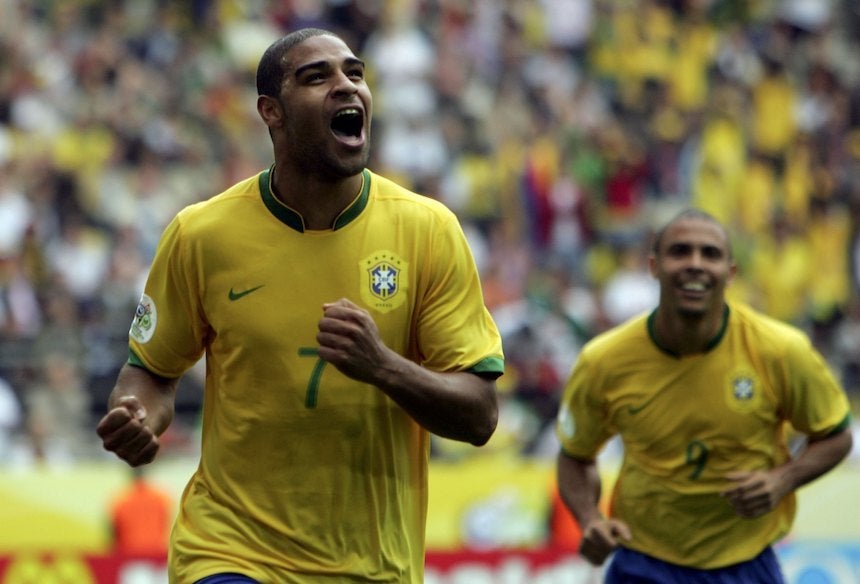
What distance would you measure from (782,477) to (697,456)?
429 mm

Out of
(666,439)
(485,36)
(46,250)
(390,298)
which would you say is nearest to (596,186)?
(485,36)

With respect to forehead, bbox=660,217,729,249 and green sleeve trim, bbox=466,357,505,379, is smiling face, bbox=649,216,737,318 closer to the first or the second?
forehead, bbox=660,217,729,249

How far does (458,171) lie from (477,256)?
4.69ft

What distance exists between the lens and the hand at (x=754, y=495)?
294 inches

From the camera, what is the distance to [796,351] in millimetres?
7820

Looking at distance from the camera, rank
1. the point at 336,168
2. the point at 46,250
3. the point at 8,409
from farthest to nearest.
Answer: the point at 46,250 < the point at 8,409 < the point at 336,168

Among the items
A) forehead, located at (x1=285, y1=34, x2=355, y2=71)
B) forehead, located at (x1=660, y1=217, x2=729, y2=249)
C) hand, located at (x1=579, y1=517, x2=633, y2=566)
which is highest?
forehead, located at (x1=285, y1=34, x2=355, y2=71)

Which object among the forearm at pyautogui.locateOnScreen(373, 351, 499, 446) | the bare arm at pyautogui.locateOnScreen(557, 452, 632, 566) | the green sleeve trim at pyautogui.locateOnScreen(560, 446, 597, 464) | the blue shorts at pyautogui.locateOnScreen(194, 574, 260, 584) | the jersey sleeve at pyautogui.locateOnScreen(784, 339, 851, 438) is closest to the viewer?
the forearm at pyautogui.locateOnScreen(373, 351, 499, 446)

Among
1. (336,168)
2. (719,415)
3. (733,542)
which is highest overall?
(336,168)

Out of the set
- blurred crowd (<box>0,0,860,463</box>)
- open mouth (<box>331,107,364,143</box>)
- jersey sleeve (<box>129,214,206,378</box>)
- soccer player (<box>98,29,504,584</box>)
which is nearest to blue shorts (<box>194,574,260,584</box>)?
soccer player (<box>98,29,504,584</box>)

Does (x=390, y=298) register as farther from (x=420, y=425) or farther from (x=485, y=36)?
(x=485, y=36)

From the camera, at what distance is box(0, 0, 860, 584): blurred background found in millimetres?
13148

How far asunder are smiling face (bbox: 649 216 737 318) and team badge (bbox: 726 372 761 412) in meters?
0.32

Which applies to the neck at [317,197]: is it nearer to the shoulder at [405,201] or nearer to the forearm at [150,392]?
the shoulder at [405,201]
